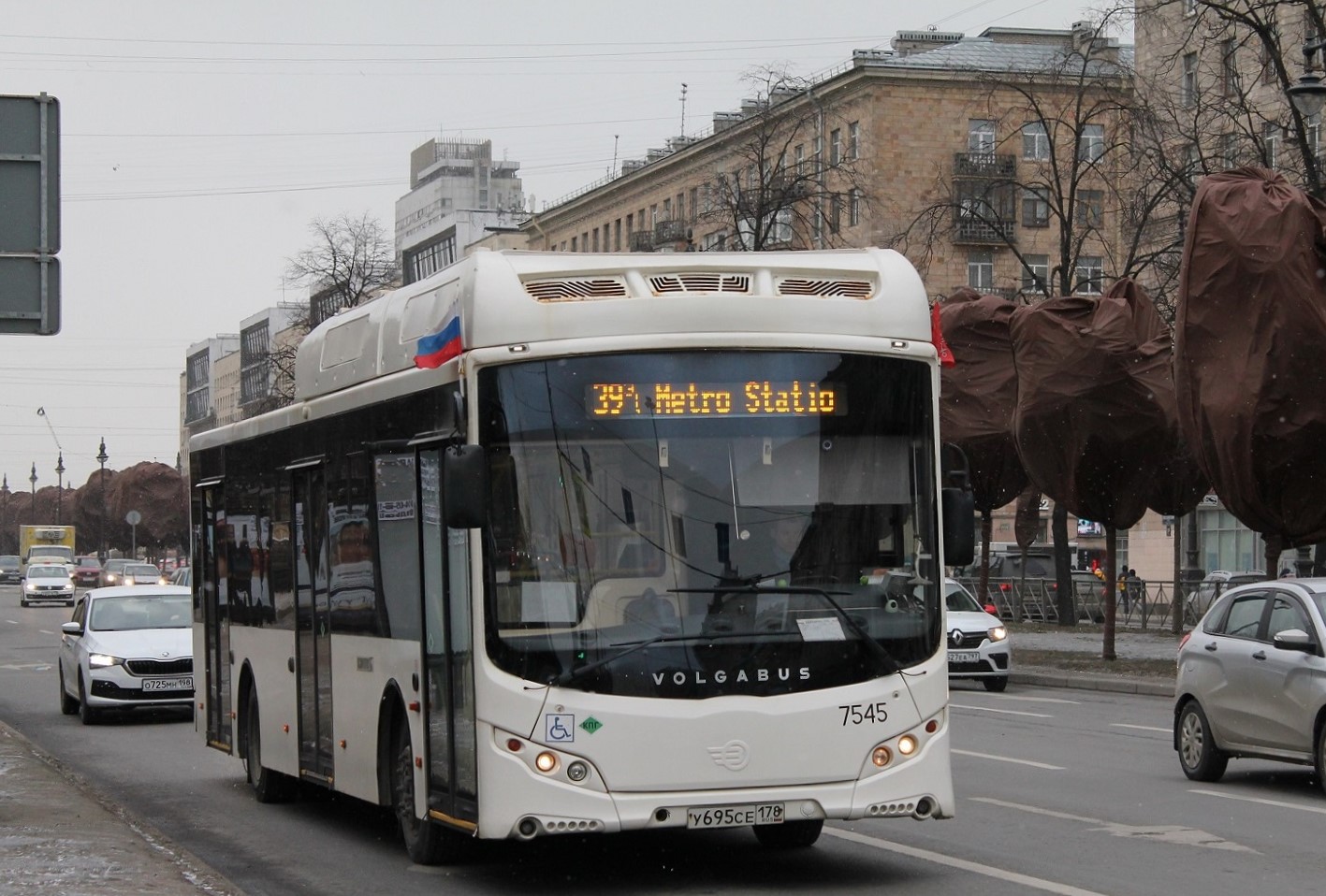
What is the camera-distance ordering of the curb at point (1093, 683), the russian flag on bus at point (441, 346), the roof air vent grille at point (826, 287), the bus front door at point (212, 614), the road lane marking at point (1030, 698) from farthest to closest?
the curb at point (1093, 683), the road lane marking at point (1030, 698), the bus front door at point (212, 614), the roof air vent grille at point (826, 287), the russian flag on bus at point (441, 346)

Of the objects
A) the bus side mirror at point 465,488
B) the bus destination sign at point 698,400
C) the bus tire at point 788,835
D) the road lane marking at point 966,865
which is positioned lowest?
the road lane marking at point 966,865

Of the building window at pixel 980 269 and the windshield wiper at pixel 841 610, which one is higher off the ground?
the building window at pixel 980 269

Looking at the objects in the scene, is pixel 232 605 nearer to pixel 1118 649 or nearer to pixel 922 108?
pixel 1118 649

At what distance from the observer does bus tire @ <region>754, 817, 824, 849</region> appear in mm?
12023

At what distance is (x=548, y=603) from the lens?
10.1 m

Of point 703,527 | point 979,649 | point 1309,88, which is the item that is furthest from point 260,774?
point 979,649

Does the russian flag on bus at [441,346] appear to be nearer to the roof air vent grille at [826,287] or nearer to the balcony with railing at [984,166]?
the roof air vent grille at [826,287]

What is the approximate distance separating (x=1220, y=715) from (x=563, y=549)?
771 centimetres

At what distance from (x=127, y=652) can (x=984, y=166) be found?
47071 millimetres

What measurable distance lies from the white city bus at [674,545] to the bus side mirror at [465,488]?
1cm

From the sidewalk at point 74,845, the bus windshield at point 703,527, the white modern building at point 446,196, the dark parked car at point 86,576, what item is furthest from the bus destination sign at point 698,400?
the white modern building at point 446,196

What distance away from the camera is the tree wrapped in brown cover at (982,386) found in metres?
41.2

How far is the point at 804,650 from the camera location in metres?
10.2

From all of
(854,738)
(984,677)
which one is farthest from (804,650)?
(984,677)
